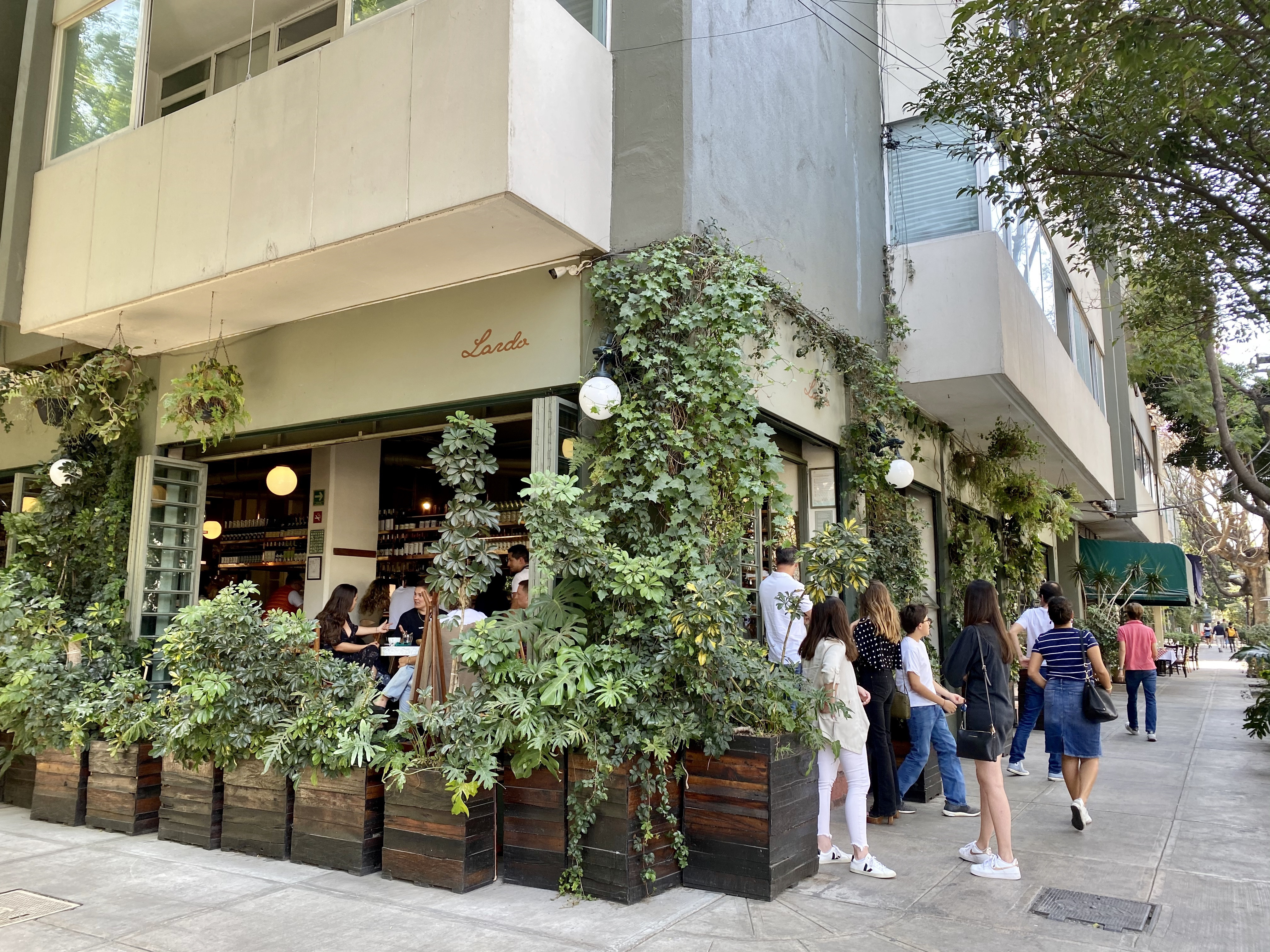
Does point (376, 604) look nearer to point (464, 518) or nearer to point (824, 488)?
point (464, 518)

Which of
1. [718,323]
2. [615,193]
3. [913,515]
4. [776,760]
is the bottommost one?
[776,760]

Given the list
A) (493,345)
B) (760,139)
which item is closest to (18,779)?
(493,345)

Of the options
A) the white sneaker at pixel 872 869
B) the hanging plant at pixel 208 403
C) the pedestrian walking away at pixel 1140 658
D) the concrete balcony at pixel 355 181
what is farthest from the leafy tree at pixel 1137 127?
the hanging plant at pixel 208 403

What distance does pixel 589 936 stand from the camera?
432 centimetres

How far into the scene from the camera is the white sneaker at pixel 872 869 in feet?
17.5

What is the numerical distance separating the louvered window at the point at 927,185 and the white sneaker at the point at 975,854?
653 cm

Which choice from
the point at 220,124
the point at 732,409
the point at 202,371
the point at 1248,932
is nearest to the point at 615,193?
the point at 732,409

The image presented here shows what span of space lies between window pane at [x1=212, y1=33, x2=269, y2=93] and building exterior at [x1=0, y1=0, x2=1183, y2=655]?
40 mm

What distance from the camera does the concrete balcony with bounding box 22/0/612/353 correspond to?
5.58 metres

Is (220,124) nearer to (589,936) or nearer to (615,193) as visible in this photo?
(615,193)

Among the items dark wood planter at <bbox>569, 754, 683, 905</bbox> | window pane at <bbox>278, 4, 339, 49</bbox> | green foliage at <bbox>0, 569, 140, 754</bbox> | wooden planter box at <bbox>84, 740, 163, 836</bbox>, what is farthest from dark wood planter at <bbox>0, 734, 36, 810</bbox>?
window pane at <bbox>278, 4, 339, 49</bbox>

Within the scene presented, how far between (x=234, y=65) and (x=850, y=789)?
9101 millimetres

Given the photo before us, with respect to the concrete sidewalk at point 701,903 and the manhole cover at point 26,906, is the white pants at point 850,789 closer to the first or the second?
the concrete sidewalk at point 701,903

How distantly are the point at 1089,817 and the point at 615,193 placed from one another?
600 cm
